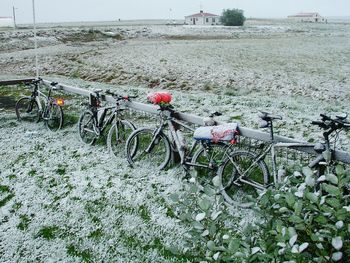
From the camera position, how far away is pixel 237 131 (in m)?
5.80

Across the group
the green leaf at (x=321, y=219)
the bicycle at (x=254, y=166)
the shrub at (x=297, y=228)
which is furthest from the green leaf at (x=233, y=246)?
the bicycle at (x=254, y=166)

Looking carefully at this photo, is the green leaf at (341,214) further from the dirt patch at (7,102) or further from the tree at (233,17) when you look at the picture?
the tree at (233,17)

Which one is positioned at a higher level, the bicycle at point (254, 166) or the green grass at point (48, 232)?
the bicycle at point (254, 166)

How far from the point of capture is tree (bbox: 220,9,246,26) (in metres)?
88.8

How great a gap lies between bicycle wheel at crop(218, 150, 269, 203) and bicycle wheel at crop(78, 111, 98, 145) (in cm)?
373

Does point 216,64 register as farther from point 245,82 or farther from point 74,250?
point 74,250

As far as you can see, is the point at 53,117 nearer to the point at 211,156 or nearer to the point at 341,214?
the point at 211,156

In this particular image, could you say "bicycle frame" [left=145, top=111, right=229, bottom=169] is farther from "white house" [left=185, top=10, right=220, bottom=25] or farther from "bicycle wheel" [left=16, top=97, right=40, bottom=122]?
"white house" [left=185, top=10, right=220, bottom=25]

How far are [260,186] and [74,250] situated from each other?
2.76m

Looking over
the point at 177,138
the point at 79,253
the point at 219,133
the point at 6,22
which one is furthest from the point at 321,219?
the point at 6,22

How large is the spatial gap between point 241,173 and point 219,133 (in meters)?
0.68

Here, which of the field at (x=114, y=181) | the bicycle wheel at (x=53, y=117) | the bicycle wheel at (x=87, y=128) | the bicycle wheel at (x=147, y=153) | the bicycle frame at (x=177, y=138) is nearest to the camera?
the field at (x=114, y=181)

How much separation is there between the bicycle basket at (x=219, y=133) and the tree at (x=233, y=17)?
88322 millimetres

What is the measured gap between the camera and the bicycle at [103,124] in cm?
752
